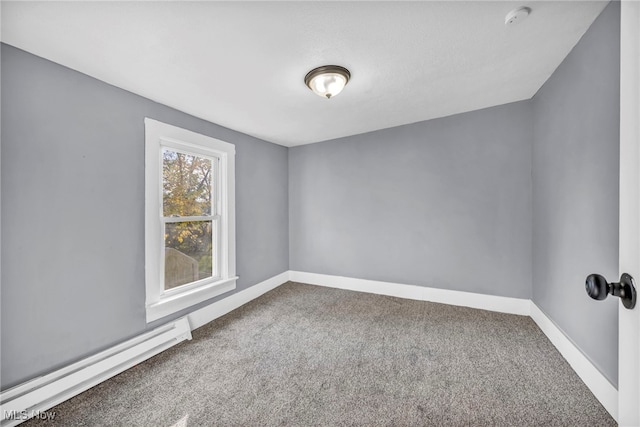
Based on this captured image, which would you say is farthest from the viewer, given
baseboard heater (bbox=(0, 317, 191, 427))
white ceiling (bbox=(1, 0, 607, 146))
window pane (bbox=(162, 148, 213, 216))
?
window pane (bbox=(162, 148, 213, 216))

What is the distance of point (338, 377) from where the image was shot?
1826 millimetres

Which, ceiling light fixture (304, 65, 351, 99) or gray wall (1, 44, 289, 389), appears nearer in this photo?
gray wall (1, 44, 289, 389)

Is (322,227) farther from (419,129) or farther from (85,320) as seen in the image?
(85,320)

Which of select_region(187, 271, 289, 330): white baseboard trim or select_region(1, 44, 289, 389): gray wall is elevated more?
select_region(1, 44, 289, 389): gray wall

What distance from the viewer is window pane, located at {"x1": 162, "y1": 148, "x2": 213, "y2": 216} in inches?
99.3

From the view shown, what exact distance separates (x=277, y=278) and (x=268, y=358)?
1.88 meters

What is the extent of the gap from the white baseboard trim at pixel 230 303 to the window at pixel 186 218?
13 cm

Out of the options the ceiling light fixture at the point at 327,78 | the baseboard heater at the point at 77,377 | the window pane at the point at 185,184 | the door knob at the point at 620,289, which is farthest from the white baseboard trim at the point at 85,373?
the door knob at the point at 620,289

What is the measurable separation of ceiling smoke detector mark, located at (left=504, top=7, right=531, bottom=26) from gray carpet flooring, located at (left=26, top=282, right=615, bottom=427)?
234 cm

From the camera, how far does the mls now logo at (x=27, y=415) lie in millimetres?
1459

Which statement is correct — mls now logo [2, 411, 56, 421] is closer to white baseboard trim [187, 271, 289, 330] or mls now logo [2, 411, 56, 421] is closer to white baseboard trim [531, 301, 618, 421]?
white baseboard trim [187, 271, 289, 330]

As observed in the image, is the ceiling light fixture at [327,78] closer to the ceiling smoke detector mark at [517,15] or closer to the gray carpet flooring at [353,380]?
the ceiling smoke detector mark at [517,15]

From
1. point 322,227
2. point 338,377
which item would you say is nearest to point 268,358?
point 338,377

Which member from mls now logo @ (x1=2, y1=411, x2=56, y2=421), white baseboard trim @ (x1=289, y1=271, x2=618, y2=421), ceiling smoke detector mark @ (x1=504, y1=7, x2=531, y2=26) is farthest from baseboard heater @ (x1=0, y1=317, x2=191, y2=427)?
ceiling smoke detector mark @ (x1=504, y1=7, x2=531, y2=26)
